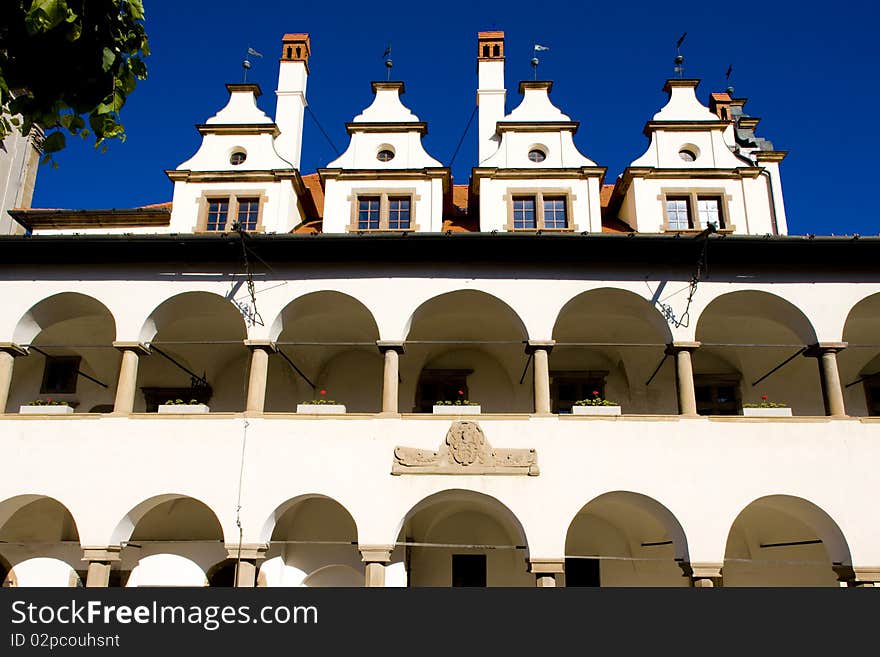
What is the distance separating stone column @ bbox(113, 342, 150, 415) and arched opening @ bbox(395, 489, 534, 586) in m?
6.33

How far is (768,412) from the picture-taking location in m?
15.2

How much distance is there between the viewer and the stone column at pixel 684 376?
1523 cm

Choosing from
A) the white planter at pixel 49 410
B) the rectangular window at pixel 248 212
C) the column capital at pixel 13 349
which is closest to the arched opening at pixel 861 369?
the rectangular window at pixel 248 212

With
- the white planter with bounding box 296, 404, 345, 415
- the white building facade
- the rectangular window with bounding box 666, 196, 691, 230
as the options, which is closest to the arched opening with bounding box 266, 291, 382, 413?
the white building facade

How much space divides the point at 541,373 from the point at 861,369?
8.65m

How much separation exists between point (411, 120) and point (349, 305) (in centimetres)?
475

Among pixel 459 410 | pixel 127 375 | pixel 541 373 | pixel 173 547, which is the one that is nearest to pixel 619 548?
pixel 541 373

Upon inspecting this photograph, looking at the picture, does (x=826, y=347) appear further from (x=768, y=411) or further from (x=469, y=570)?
(x=469, y=570)

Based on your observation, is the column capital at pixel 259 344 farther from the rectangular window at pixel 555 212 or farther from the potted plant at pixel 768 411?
the potted plant at pixel 768 411

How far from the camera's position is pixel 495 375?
18953 millimetres

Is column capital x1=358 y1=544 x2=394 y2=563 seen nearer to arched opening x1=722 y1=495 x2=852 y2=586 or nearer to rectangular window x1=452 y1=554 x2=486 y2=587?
rectangular window x1=452 y1=554 x2=486 y2=587

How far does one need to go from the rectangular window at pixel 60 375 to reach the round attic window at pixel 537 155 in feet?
38.2

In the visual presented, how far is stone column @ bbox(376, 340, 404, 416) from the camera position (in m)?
15.2
